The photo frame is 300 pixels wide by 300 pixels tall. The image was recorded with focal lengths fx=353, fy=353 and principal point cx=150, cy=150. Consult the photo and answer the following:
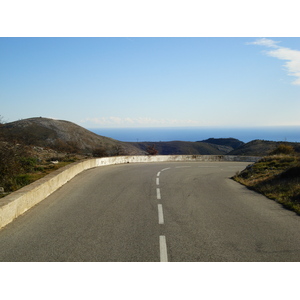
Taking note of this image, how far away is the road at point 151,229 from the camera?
572 cm

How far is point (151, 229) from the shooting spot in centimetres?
734

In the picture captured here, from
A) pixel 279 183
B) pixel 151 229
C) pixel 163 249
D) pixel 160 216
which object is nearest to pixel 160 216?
pixel 160 216

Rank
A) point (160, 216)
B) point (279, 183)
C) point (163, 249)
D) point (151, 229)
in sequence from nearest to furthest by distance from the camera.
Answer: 1. point (163, 249)
2. point (151, 229)
3. point (160, 216)
4. point (279, 183)

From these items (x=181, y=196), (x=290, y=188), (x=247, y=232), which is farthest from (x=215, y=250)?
(x=290, y=188)

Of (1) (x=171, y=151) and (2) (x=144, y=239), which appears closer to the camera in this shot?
(2) (x=144, y=239)

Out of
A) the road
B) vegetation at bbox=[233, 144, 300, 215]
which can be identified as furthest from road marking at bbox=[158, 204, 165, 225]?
vegetation at bbox=[233, 144, 300, 215]

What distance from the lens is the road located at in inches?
225

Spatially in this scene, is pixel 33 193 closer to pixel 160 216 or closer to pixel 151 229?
pixel 160 216

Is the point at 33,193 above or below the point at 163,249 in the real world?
above

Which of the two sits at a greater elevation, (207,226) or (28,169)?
(28,169)

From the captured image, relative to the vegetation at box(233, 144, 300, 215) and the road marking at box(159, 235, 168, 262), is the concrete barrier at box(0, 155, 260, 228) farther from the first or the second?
the vegetation at box(233, 144, 300, 215)

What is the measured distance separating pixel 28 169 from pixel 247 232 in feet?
37.7
